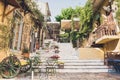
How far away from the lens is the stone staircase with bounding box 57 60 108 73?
12.4 metres

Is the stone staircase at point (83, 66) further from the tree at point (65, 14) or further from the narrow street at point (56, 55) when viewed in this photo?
the tree at point (65, 14)

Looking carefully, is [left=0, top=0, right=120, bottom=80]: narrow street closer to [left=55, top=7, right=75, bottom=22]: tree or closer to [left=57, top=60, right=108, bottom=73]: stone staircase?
[left=57, top=60, right=108, bottom=73]: stone staircase

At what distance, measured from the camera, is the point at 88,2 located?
66.7ft

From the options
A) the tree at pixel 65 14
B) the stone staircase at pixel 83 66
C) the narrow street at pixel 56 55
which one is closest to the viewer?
the narrow street at pixel 56 55

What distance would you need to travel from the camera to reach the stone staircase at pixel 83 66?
1241cm

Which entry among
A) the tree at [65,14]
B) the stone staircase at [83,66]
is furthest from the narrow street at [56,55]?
the tree at [65,14]

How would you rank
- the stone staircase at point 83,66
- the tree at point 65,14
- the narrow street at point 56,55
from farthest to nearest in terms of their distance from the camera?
the tree at point 65,14 < the stone staircase at point 83,66 < the narrow street at point 56,55

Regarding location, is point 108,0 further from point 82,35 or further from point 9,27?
point 9,27

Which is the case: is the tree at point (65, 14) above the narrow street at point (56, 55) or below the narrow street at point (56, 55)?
above

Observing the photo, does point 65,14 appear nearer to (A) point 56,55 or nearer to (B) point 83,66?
(A) point 56,55

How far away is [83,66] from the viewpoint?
A: 519 inches

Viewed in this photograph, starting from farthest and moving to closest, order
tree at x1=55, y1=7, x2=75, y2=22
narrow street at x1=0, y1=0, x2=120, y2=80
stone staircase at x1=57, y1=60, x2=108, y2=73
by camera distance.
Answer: tree at x1=55, y1=7, x2=75, y2=22
stone staircase at x1=57, y1=60, x2=108, y2=73
narrow street at x1=0, y1=0, x2=120, y2=80

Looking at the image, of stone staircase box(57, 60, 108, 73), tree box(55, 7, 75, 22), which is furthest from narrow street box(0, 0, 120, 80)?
tree box(55, 7, 75, 22)

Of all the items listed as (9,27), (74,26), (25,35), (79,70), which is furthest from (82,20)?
(9,27)
